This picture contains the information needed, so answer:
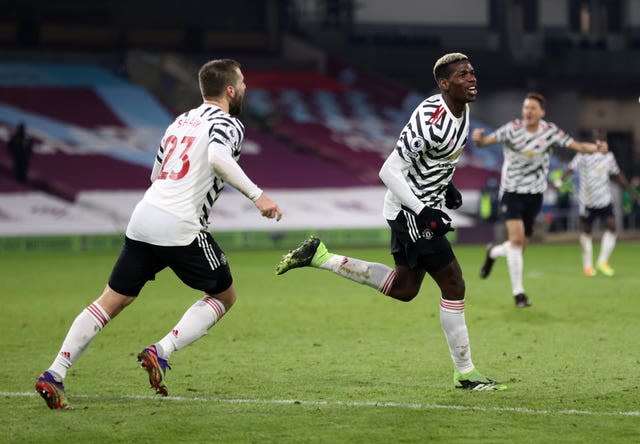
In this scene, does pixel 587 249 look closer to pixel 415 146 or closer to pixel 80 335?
pixel 415 146

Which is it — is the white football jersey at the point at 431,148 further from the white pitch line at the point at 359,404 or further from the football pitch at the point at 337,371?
the white pitch line at the point at 359,404

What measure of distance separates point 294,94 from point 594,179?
21.1 m

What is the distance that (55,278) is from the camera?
20.0m

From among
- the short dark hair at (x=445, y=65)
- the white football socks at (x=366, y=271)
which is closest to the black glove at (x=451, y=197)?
the white football socks at (x=366, y=271)

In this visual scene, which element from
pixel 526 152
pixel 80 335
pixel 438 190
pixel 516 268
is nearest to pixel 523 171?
pixel 526 152

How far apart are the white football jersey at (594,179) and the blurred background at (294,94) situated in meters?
10.1

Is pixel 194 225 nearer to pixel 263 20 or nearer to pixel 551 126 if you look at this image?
pixel 551 126

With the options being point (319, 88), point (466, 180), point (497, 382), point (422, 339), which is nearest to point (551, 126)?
point (422, 339)

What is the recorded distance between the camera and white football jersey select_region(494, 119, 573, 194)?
46.4ft

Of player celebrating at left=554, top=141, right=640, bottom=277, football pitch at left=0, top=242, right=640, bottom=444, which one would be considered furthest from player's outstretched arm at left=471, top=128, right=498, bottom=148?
player celebrating at left=554, top=141, right=640, bottom=277

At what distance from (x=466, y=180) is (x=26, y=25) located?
51.3 ft

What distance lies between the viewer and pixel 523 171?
14.4m

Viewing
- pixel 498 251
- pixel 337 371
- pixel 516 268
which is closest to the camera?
pixel 337 371

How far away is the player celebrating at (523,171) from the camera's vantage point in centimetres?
1411
